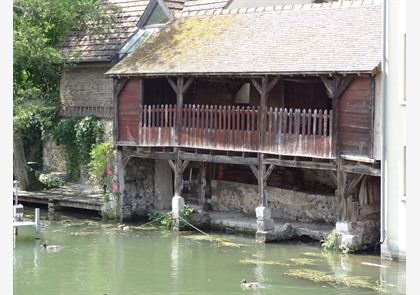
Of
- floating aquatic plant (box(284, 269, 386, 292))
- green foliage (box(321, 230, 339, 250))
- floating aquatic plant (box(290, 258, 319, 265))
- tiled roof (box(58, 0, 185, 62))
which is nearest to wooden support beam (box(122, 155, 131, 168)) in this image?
tiled roof (box(58, 0, 185, 62))

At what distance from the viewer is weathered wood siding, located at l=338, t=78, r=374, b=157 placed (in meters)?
20.7

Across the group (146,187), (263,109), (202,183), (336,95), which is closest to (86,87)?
(146,187)

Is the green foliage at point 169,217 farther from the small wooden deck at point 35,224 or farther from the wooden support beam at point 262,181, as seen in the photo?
the small wooden deck at point 35,224

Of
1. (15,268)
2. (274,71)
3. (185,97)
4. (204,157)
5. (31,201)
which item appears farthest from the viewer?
(31,201)

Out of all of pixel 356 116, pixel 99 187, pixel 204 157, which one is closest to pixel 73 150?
pixel 99 187

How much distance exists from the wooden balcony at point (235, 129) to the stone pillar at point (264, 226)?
1.66 meters

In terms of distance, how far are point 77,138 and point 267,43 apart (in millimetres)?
10230

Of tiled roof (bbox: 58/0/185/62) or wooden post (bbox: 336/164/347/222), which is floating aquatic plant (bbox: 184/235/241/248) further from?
tiled roof (bbox: 58/0/185/62)

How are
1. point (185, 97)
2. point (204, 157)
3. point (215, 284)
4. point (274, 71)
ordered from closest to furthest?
point (215, 284), point (274, 71), point (204, 157), point (185, 97)

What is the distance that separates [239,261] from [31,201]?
11.4 m

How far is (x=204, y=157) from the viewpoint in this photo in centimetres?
2477

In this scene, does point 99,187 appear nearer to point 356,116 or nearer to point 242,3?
point 242,3

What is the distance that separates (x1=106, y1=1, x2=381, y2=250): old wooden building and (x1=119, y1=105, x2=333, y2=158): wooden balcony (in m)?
0.03

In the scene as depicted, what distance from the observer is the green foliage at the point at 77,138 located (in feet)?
102
